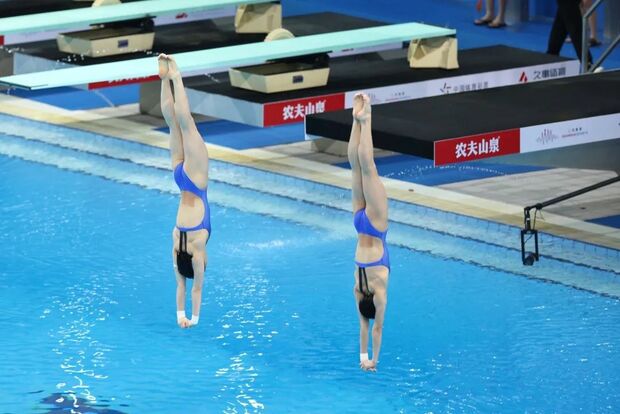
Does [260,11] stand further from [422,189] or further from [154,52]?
[422,189]

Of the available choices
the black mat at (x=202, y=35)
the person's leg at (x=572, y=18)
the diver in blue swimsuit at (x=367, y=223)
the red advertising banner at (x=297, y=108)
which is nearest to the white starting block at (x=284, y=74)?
the red advertising banner at (x=297, y=108)

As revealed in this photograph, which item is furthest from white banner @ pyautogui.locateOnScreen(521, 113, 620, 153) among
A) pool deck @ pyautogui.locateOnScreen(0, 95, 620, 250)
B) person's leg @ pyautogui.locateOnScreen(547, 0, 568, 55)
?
person's leg @ pyautogui.locateOnScreen(547, 0, 568, 55)

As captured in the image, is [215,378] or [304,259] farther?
[304,259]

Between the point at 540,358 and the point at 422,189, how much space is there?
10.6ft

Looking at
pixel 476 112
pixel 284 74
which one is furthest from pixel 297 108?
pixel 476 112

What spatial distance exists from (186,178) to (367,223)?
3.15 feet

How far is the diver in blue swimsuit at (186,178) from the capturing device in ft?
23.7

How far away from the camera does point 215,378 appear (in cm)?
859

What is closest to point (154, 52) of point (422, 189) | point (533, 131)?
point (422, 189)

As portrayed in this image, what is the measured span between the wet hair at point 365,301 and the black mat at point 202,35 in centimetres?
670

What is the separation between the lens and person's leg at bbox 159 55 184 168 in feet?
23.6

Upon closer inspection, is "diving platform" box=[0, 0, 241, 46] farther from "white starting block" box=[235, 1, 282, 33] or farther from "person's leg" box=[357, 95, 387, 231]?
"person's leg" box=[357, 95, 387, 231]

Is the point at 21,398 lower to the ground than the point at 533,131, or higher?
lower

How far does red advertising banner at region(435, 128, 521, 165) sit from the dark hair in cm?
252
